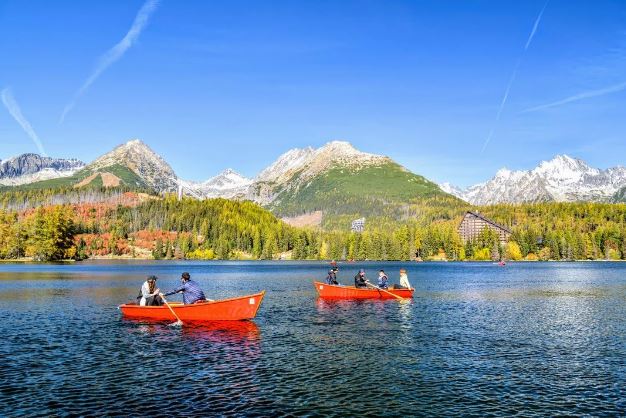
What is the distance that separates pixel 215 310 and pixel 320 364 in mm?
16983

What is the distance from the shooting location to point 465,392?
78.5ft

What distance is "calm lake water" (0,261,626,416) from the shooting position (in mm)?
22062

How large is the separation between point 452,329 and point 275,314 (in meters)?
17.6

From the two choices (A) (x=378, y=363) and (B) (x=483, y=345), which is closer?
(A) (x=378, y=363)

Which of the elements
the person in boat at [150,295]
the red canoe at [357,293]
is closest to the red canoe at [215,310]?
the person in boat at [150,295]

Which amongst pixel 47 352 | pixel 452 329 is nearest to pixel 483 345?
pixel 452 329

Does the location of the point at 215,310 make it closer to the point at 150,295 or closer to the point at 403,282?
the point at 150,295

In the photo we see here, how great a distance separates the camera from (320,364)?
97.1 feet

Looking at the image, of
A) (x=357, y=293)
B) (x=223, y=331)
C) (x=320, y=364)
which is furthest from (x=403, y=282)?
(x=320, y=364)

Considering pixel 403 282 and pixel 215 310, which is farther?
pixel 403 282

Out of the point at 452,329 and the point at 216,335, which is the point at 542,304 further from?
the point at 216,335

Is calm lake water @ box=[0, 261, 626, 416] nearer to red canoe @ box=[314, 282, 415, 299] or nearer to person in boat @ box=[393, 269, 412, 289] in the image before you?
red canoe @ box=[314, 282, 415, 299]

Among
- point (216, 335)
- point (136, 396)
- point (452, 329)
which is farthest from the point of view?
point (452, 329)

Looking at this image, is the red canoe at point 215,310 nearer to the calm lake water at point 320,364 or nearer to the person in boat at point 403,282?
the calm lake water at point 320,364
